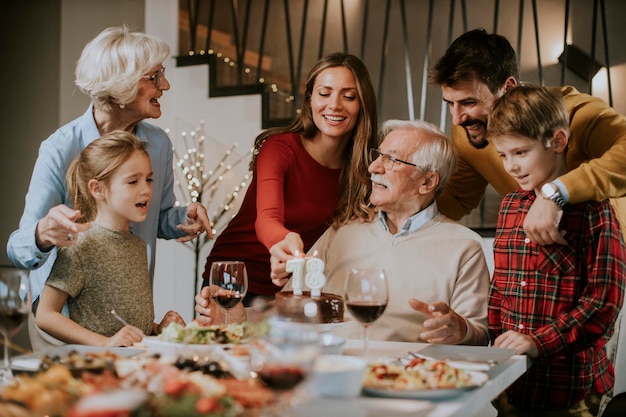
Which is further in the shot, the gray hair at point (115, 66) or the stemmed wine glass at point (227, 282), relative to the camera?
the gray hair at point (115, 66)

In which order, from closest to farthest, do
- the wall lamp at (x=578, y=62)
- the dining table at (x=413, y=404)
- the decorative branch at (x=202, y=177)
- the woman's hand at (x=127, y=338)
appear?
the dining table at (x=413, y=404), the woman's hand at (x=127, y=338), the decorative branch at (x=202, y=177), the wall lamp at (x=578, y=62)

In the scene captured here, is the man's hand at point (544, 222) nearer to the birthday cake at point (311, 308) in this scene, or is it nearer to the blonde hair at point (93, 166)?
the birthday cake at point (311, 308)

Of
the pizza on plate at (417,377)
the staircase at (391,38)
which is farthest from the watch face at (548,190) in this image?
the staircase at (391,38)

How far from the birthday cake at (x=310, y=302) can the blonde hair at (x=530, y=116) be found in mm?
623

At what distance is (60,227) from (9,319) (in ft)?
1.98

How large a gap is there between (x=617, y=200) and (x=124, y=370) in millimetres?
1801

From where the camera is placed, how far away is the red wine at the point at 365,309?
5.30 ft

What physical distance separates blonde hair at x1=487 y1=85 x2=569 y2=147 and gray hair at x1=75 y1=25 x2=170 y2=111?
113 cm

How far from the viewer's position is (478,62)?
2.56m

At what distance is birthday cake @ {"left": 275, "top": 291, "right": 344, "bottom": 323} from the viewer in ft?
6.32

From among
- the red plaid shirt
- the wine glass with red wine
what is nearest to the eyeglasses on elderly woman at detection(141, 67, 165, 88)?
the red plaid shirt

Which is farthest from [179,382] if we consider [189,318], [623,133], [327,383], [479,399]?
[189,318]

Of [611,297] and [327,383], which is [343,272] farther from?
[327,383]

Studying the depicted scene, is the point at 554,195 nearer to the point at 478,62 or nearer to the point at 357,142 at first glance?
the point at 478,62
